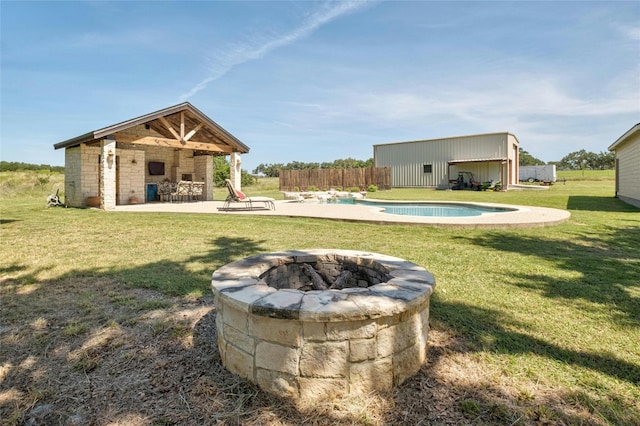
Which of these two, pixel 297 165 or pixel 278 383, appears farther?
pixel 297 165

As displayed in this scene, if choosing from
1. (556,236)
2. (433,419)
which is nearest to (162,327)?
(433,419)

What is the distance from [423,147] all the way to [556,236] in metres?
21.0

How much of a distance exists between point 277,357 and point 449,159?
86.2 ft

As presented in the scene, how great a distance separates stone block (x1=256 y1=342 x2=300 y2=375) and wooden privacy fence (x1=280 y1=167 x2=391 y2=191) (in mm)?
22627

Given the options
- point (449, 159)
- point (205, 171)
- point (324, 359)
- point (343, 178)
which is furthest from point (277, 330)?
point (449, 159)

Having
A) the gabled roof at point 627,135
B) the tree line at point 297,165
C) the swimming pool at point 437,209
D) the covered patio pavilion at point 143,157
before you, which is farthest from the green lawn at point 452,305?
the tree line at point 297,165

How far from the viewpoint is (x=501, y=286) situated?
352cm

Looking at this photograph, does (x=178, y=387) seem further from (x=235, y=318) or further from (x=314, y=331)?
(x=314, y=331)

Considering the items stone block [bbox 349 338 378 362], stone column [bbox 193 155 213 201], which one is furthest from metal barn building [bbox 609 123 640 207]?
stone column [bbox 193 155 213 201]

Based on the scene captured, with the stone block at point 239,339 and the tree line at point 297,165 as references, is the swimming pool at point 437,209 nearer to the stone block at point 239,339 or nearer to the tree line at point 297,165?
the stone block at point 239,339

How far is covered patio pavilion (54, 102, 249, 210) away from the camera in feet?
36.3

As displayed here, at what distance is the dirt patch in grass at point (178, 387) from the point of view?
1.64 m

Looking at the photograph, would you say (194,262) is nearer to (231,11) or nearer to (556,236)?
(556,236)

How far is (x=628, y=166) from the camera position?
526 inches
